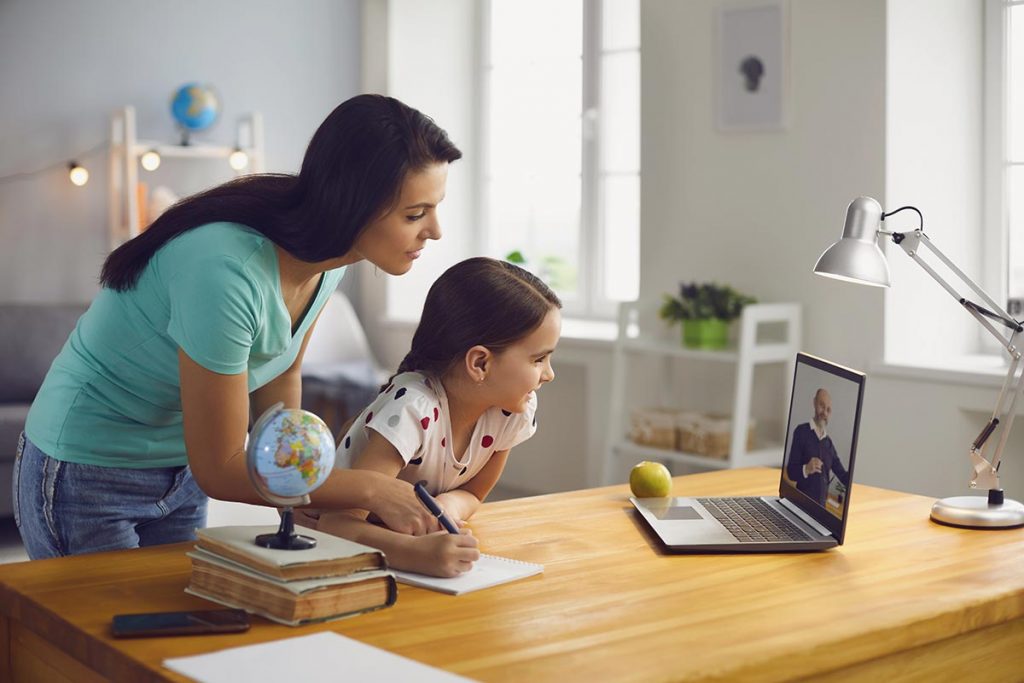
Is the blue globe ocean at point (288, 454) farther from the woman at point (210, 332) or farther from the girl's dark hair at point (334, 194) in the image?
the girl's dark hair at point (334, 194)

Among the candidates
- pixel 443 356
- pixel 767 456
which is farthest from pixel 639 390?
pixel 443 356

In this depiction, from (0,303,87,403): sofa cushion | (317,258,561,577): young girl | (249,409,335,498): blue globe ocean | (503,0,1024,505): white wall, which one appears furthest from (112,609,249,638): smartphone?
(0,303,87,403): sofa cushion

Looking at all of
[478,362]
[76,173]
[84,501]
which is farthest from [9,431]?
[478,362]

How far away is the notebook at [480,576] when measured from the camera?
1.48m

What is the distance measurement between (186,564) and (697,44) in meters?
3.17

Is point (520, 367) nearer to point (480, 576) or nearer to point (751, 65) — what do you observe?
point (480, 576)

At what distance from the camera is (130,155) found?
5145 millimetres

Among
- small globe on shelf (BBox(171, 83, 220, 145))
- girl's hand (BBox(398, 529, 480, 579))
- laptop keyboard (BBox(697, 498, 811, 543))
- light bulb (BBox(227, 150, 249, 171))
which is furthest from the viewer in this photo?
light bulb (BBox(227, 150, 249, 171))

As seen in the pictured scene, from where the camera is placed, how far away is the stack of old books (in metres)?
1.33

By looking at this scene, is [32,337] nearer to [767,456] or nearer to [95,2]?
[95,2]

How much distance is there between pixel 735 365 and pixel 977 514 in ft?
7.86

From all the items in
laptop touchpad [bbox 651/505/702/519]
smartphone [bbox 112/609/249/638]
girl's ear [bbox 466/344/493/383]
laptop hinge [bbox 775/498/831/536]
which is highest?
girl's ear [bbox 466/344/493/383]

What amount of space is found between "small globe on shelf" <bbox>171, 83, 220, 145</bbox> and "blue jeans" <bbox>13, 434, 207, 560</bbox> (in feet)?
12.2

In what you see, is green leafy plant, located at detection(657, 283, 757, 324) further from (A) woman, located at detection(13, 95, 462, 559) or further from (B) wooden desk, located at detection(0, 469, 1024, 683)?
(A) woman, located at detection(13, 95, 462, 559)
